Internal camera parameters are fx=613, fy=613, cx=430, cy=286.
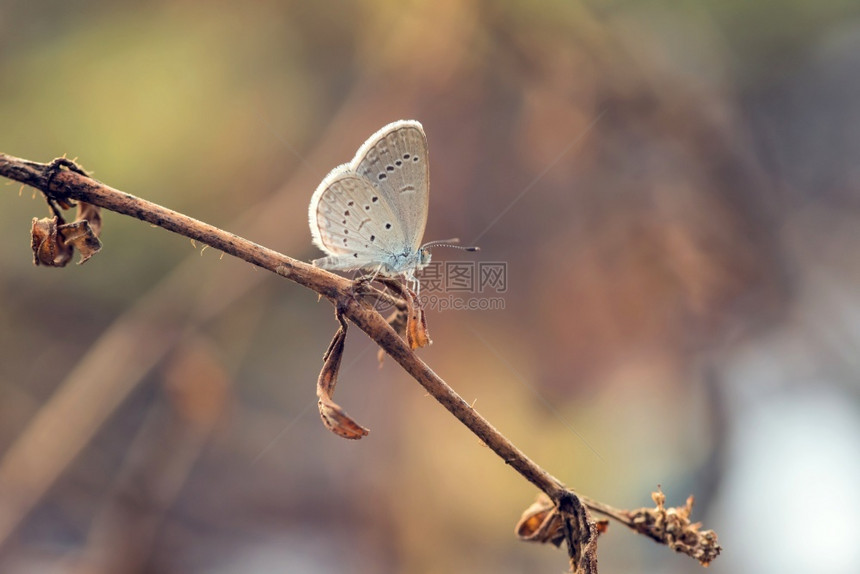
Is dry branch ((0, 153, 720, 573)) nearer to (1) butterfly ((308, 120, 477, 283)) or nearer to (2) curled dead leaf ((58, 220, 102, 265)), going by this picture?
(2) curled dead leaf ((58, 220, 102, 265))

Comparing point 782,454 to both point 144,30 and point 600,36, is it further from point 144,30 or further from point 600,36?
point 144,30

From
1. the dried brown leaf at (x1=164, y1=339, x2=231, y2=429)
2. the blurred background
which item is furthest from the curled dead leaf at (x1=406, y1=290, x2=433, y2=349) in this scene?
the dried brown leaf at (x1=164, y1=339, x2=231, y2=429)

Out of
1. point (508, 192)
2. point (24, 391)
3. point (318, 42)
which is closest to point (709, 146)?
point (508, 192)

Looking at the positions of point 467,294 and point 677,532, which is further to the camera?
point 467,294

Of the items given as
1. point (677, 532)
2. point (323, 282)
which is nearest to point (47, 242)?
point (323, 282)

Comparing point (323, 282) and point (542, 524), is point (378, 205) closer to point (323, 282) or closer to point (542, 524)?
point (323, 282)

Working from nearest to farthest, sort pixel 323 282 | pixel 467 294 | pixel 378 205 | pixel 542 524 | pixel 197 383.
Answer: pixel 323 282 → pixel 542 524 → pixel 378 205 → pixel 197 383 → pixel 467 294
